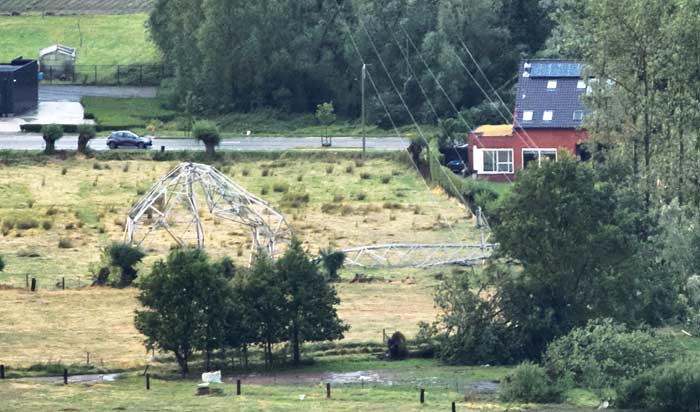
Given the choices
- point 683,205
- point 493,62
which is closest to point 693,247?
point 683,205

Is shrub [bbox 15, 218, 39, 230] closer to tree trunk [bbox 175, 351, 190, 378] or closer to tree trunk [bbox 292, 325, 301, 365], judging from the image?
tree trunk [bbox 292, 325, 301, 365]

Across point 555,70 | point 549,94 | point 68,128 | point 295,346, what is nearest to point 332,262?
point 295,346

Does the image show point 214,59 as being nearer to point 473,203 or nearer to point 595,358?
point 473,203

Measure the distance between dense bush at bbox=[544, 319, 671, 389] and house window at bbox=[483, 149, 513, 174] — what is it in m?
38.4

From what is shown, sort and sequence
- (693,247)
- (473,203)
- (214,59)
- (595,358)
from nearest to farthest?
(595,358) < (693,247) < (473,203) < (214,59)

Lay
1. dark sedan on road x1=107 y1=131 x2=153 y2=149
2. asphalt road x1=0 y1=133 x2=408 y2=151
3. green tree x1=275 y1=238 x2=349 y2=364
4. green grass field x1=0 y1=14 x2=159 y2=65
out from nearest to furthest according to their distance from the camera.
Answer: green tree x1=275 y1=238 x2=349 y2=364 → dark sedan on road x1=107 y1=131 x2=153 y2=149 → asphalt road x1=0 y1=133 x2=408 y2=151 → green grass field x1=0 y1=14 x2=159 y2=65

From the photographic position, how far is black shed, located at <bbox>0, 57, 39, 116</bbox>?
119000 mm

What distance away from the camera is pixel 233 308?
6525cm

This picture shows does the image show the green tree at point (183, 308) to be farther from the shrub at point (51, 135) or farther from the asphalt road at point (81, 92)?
the asphalt road at point (81, 92)

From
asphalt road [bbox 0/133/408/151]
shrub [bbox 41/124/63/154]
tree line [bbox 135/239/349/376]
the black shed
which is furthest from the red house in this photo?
tree line [bbox 135/239/349/376]

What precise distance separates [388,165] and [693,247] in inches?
1302

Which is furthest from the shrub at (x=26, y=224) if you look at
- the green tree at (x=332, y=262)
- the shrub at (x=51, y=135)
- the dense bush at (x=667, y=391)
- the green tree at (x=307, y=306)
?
the dense bush at (x=667, y=391)

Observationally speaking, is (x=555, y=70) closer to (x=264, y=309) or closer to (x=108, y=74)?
(x=108, y=74)

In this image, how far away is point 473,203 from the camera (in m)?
92.5
